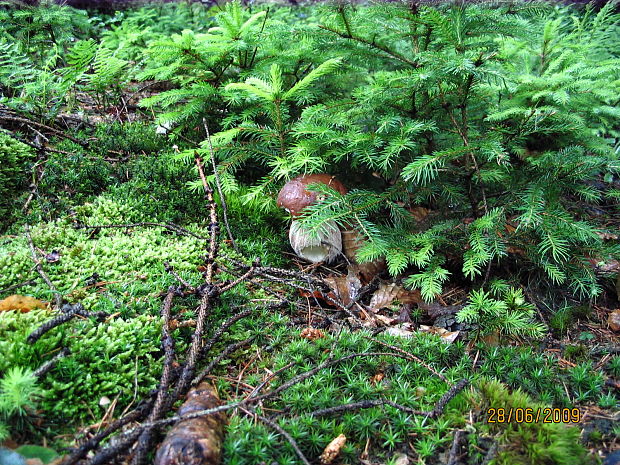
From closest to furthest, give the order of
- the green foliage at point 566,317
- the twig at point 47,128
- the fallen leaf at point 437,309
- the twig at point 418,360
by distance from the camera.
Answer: the twig at point 418,360, the green foliage at point 566,317, the fallen leaf at point 437,309, the twig at point 47,128

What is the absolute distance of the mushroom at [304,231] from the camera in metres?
3.40

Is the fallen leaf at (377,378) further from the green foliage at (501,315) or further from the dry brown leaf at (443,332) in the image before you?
the green foliage at (501,315)

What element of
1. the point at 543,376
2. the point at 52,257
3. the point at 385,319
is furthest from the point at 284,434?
the point at 52,257

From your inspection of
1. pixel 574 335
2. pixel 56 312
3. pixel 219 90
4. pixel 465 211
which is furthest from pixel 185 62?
pixel 574 335

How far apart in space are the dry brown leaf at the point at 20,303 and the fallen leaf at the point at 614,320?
13.2 ft

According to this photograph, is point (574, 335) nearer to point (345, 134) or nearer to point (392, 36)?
point (345, 134)

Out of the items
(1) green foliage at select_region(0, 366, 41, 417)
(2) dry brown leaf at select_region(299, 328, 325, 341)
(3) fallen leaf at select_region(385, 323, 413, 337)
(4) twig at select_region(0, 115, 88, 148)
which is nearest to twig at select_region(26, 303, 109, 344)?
(1) green foliage at select_region(0, 366, 41, 417)

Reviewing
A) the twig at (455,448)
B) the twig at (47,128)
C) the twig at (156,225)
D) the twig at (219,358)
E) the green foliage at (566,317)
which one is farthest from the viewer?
the twig at (47,128)

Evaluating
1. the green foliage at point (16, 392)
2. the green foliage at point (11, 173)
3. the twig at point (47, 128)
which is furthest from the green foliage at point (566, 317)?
the twig at point (47, 128)

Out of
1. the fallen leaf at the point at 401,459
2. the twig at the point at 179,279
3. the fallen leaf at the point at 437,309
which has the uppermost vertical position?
the twig at the point at 179,279

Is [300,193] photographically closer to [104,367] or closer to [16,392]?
[104,367]

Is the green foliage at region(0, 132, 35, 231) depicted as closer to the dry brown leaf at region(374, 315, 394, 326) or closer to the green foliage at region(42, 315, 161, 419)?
the green foliage at region(42, 315, 161, 419)

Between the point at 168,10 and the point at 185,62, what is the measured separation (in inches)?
193

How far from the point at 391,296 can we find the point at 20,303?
261cm
